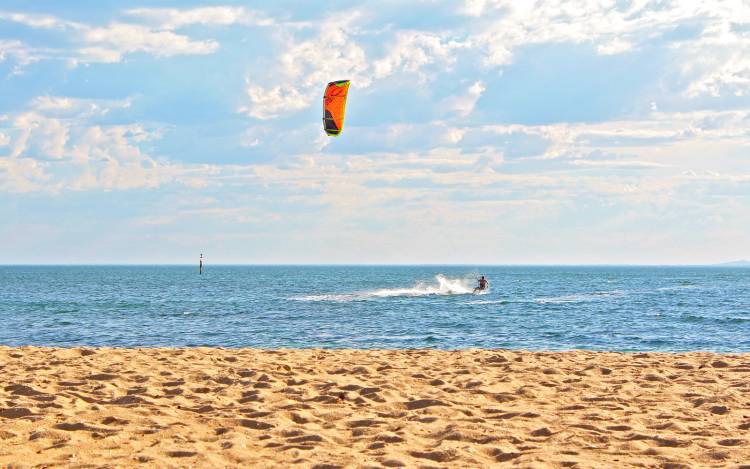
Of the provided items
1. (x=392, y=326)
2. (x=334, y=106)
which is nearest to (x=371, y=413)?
(x=334, y=106)

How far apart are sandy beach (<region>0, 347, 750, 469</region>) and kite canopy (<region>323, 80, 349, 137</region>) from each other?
1283 centimetres

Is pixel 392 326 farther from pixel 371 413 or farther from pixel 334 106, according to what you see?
pixel 371 413

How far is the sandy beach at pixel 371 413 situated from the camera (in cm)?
723

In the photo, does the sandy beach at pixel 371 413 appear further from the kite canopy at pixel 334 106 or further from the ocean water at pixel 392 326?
the kite canopy at pixel 334 106

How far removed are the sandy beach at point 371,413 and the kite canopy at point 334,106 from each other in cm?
1283

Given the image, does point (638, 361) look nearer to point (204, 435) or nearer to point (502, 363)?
point (502, 363)

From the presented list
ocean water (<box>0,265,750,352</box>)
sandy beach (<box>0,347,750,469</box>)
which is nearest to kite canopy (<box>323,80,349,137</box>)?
ocean water (<box>0,265,750,352</box>)

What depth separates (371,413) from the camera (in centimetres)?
920

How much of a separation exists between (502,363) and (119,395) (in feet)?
23.6

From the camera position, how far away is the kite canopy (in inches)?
1001

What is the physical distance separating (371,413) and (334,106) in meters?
17.7

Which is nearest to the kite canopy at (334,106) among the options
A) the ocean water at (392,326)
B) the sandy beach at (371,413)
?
the ocean water at (392,326)

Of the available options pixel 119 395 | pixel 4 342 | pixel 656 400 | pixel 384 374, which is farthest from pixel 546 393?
pixel 4 342

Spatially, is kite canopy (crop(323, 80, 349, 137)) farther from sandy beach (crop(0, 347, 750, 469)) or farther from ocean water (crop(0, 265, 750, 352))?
sandy beach (crop(0, 347, 750, 469))
